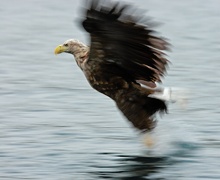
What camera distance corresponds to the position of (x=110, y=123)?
1280 cm

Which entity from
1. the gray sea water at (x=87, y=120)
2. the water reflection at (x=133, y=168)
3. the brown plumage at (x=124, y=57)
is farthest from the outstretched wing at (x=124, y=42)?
the water reflection at (x=133, y=168)

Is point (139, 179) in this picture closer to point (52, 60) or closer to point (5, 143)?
point (5, 143)

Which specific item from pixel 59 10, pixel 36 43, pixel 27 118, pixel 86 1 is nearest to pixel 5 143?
pixel 27 118

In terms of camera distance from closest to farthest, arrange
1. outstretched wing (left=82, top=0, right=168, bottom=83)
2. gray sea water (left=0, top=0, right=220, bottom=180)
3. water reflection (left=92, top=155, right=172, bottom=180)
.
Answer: outstretched wing (left=82, top=0, right=168, bottom=83)
water reflection (left=92, top=155, right=172, bottom=180)
gray sea water (left=0, top=0, right=220, bottom=180)

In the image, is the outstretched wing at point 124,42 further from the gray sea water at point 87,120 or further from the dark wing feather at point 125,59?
the gray sea water at point 87,120

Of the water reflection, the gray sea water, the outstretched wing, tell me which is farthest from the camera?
the gray sea water

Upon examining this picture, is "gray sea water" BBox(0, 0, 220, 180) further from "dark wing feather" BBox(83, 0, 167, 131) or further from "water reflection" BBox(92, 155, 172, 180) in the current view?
"dark wing feather" BBox(83, 0, 167, 131)

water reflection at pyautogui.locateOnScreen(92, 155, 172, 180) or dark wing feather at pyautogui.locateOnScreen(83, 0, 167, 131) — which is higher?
dark wing feather at pyautogui.locateOnScreen(83, 0, 167, 131)

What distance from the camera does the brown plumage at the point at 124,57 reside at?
1012 centimetres

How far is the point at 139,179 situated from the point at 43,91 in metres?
4.13

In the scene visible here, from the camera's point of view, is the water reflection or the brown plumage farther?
the water reflection

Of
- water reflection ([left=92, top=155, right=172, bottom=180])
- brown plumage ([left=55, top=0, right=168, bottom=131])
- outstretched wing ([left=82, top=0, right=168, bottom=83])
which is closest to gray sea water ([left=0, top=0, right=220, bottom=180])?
water reflection ([left=92, top=155, right=172, bottom=180])

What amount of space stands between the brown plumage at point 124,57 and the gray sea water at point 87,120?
16.9 inches

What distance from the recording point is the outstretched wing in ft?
32.9
